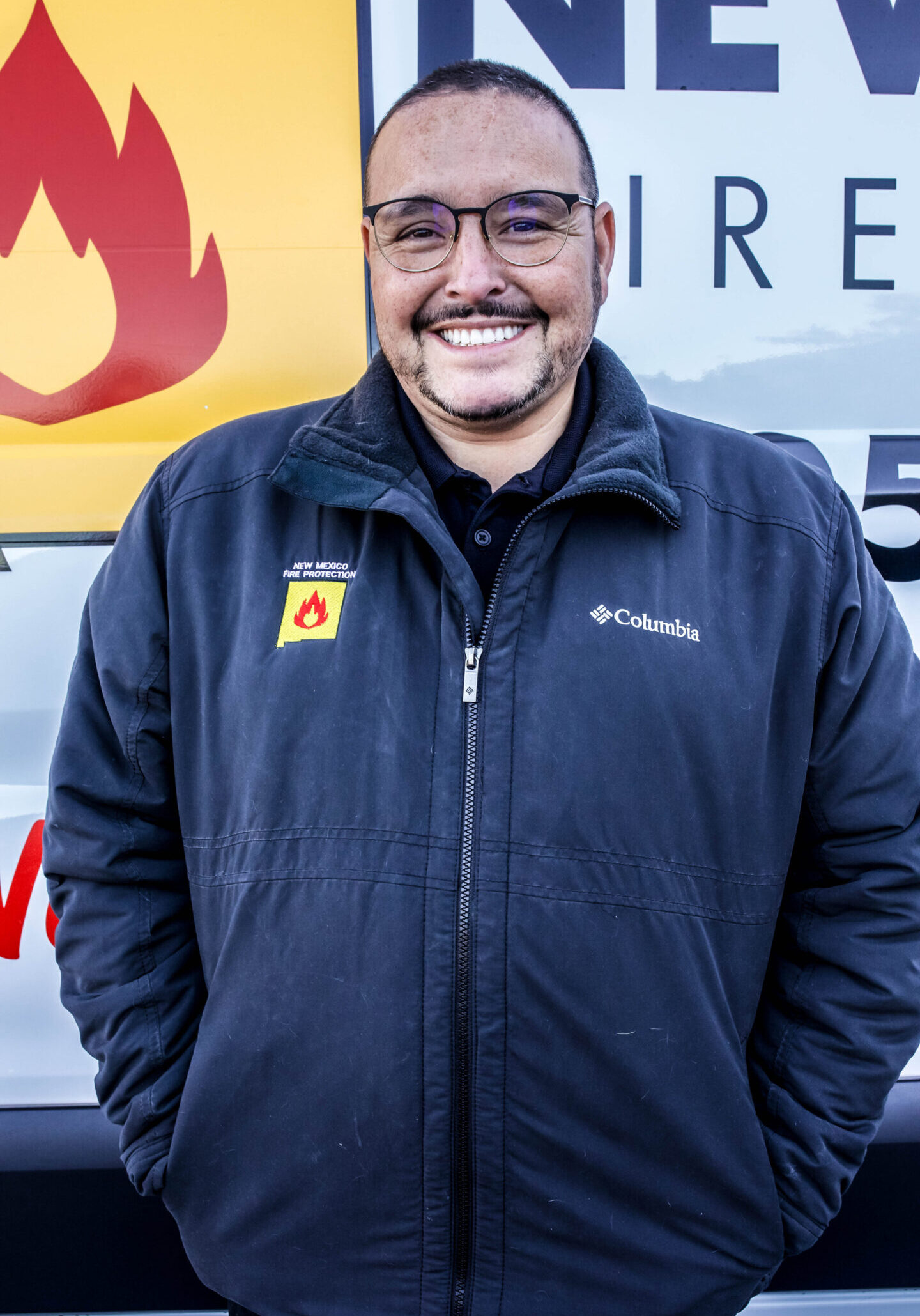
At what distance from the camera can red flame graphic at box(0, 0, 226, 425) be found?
4.94ft

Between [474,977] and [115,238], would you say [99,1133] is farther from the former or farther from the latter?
[115,238]

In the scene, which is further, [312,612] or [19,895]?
[19,895]

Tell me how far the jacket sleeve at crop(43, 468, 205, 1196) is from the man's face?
1.43ft

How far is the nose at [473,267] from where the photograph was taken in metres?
1.27

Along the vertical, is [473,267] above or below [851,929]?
above

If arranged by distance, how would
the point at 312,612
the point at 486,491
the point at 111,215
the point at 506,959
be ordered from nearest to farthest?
the point at 506,959
the point at 312,612
the point at 486,491
the point at 111,215

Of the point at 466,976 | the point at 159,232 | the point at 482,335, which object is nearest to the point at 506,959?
the point at 466,976

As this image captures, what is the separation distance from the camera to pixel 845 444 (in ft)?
5.22

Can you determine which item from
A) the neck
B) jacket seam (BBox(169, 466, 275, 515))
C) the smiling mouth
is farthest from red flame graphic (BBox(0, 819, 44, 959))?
the smiling mouth

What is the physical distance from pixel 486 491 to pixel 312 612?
0.95ft

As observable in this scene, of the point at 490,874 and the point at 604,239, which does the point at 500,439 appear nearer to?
the point at 604,239

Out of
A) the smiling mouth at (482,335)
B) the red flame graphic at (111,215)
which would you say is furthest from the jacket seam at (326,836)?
the red flame graphic at (111,215)

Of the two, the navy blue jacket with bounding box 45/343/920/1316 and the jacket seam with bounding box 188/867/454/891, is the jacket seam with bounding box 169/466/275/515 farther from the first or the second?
the jacket seam with bounding box 188/867/454/891

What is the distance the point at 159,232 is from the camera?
1.53 metres
